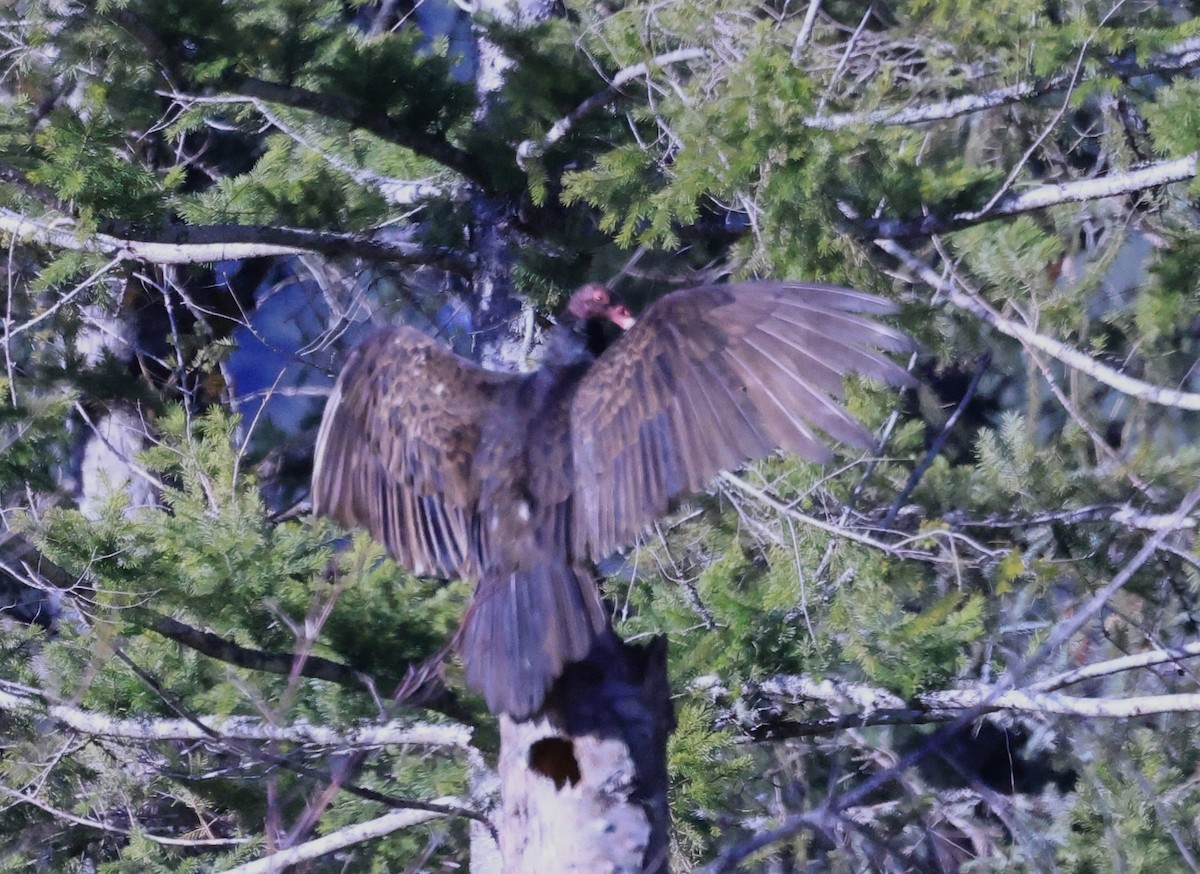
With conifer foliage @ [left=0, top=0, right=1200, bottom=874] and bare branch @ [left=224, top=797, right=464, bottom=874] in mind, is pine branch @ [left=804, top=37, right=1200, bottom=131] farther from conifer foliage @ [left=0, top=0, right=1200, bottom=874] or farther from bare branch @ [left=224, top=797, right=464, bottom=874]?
bare branch @ [left=224, top=797, right=464, bottom=874]

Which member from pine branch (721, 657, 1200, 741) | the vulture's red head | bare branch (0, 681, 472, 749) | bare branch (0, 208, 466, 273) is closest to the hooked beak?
the vulture's red head

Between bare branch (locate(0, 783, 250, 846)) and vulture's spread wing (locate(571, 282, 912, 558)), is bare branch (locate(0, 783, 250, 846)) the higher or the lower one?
the lower one

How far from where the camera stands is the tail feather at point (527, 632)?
2.29m

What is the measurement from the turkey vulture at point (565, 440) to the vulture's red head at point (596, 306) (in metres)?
0.27

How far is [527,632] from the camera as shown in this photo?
2.36 m

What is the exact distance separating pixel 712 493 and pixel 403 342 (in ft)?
4.64

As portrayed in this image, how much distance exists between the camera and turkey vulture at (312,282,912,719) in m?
2.41

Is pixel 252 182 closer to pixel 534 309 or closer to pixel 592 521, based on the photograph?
pixel 534 309

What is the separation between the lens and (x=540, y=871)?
7.59 feet

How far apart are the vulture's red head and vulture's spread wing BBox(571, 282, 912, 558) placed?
63 centimetres

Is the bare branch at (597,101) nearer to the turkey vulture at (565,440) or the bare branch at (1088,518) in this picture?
the turkey vulture at (565,440)

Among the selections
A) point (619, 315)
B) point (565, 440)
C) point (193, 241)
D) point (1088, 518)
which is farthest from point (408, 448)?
point (1088, 518)

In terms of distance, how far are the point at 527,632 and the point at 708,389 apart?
0.61m

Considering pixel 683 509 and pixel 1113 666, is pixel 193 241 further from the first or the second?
pixel 1113 666
